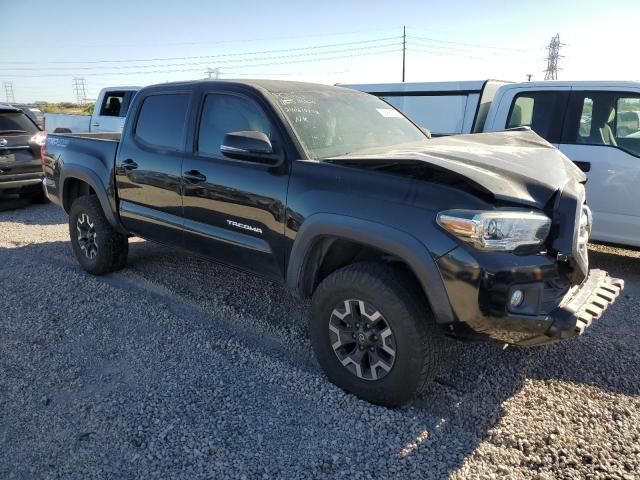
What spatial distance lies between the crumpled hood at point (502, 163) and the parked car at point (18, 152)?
24.5 feet

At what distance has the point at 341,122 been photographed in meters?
3.87

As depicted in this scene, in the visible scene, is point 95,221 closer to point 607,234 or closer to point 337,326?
point 337,326

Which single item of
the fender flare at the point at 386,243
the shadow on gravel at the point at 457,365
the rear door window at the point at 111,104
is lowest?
the shadow on gravel at the point at 457,365

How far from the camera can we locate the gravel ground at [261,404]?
2590 millimetres

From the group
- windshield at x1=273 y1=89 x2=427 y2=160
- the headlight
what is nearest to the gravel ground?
the headlight

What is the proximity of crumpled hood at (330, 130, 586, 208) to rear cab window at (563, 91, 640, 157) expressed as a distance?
230 cm

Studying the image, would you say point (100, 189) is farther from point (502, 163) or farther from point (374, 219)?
point (502, 163)

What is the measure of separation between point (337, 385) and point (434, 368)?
2.12ft

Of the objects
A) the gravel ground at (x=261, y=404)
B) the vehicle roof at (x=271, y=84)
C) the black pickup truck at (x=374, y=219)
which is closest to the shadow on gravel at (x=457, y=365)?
the gravel ground at (x=261, y=404)

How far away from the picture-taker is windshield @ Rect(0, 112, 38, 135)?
8.81 m

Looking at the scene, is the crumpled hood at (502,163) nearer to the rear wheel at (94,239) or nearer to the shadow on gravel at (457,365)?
the shadow on gravel at (457,365)

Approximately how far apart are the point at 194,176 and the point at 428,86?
198 inches

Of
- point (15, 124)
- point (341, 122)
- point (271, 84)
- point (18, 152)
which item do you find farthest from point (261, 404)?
point (15, 124)

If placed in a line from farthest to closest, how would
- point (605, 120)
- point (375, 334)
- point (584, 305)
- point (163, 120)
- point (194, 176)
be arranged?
point (605, 120) < point (163, 120) < point (194, 176) < point (375, 334) < point (584, 305)
